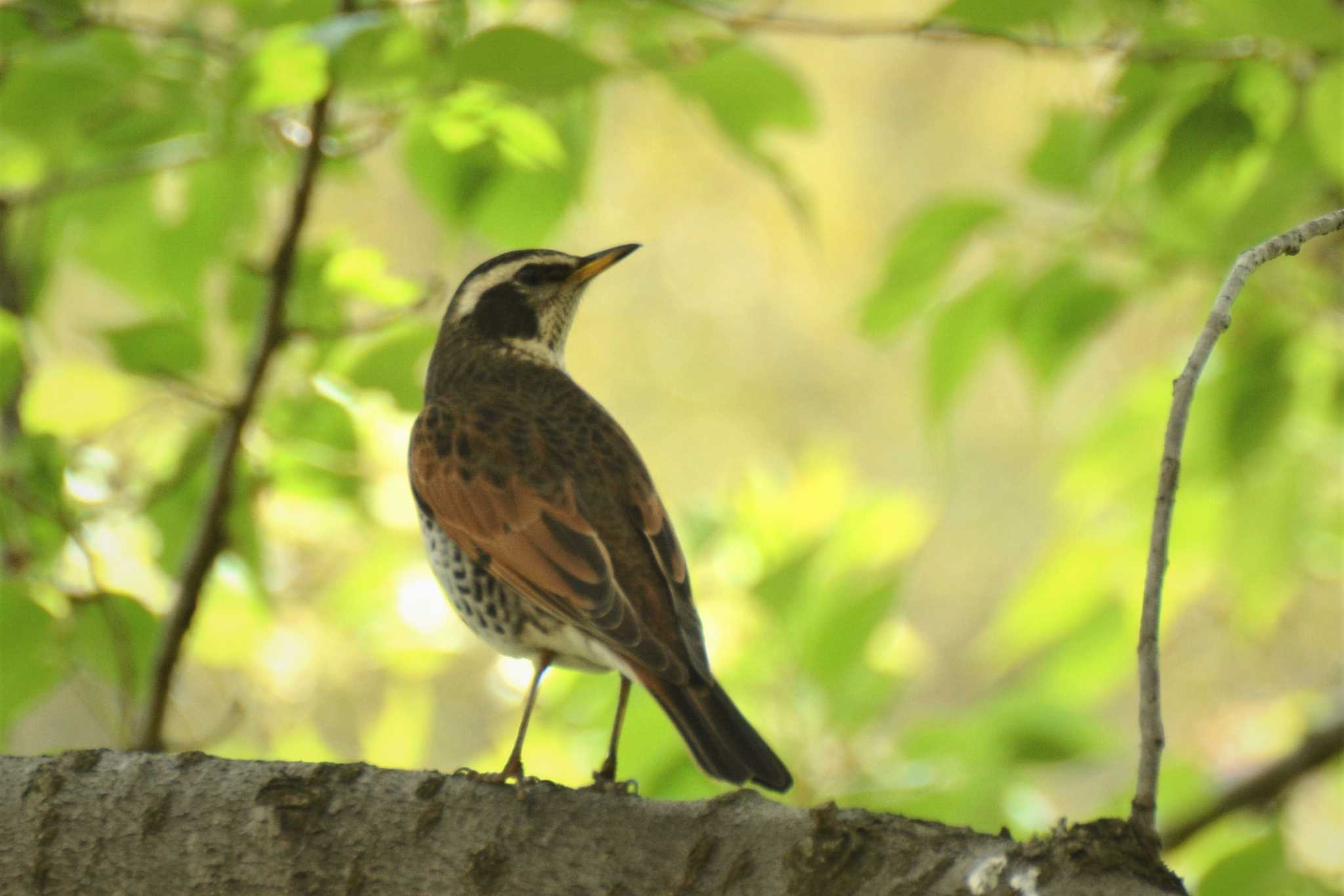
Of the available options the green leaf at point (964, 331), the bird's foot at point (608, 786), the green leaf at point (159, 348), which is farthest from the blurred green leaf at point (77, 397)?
the green leaf at point (964, 331)

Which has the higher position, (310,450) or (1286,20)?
(1286,20)

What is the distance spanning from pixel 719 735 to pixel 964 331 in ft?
4.69

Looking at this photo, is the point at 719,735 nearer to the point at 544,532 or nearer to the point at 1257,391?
the point at 544,532

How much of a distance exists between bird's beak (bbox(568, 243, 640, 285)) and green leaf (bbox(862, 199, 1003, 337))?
0.67 m

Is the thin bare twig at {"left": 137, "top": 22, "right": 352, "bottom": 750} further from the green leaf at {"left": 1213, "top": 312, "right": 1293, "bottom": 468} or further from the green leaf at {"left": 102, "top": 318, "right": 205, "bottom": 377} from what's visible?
the green leaf at {"left": 1213, "top": 312, "right": 1293, "bottom": 468}

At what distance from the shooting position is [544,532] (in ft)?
7.27

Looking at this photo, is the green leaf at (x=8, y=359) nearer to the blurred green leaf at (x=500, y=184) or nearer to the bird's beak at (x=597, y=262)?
the blurred green leaf at (x=500, y=184)

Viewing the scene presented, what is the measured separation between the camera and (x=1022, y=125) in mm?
15297

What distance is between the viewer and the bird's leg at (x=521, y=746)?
1738 mm

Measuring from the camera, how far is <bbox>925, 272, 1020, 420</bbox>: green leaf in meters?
3.01

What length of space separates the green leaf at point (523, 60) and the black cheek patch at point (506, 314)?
76 centimetres

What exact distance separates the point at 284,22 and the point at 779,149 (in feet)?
36.4

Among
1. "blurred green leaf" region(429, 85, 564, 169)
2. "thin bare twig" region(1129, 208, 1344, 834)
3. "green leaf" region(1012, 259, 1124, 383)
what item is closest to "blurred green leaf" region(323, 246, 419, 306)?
"blurred green leaf" region(429, 85, 564, 169)

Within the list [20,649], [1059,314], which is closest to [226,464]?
[20,649]
